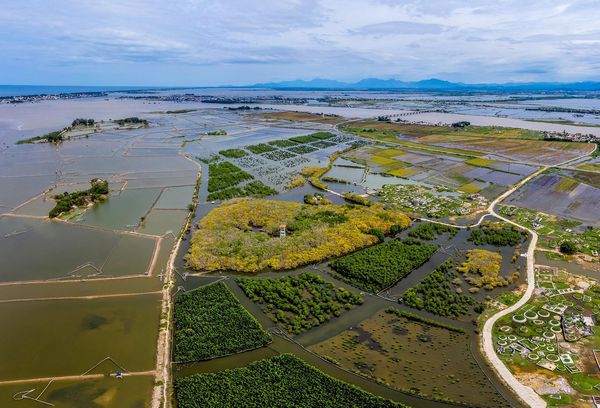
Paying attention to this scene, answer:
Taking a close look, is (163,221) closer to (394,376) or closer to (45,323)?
(45,323)

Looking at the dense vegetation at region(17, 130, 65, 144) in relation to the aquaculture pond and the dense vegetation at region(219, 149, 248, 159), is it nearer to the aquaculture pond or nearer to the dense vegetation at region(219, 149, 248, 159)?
the aquaculture pond

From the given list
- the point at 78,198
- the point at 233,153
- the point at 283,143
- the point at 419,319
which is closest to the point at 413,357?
the point at 419,319

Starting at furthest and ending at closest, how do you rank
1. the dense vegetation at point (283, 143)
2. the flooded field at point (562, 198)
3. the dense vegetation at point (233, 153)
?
the dense vegetation at point (283, 143) < the dense vegetation at point (233, 153) < the flooded field at point (562, 198)

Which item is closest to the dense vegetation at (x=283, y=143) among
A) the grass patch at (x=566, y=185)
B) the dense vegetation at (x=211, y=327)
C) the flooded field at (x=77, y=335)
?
the grass patch at (x=566, y=185)

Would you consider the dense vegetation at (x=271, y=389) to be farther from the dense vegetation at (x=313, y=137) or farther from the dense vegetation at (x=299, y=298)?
the dense vegetation at (x=313, y=137)

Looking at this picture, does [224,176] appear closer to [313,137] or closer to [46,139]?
[313,137]
